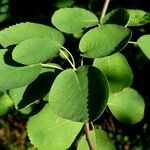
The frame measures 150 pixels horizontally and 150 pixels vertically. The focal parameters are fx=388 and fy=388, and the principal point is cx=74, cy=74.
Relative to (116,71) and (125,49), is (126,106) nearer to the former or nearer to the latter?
(116,71)

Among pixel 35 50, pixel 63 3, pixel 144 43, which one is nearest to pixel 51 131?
pixel 35 50

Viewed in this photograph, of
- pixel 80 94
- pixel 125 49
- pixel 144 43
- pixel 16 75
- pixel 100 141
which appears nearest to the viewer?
pixel 80 94

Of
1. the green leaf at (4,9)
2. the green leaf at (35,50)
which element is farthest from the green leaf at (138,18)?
the green leaf at (4,9)

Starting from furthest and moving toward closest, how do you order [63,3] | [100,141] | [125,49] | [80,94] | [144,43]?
[125,49], [63,3], [100,141], [144,43], [80,94]

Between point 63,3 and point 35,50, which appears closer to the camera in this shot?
point 35,50

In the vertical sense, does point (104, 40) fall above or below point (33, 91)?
above

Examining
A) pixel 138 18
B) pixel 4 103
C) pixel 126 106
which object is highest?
pixel 138 18

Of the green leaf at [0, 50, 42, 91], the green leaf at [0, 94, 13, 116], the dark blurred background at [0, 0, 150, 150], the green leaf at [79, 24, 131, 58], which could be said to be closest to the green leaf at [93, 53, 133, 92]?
the green leaf at [79, 24, 131, 58]
